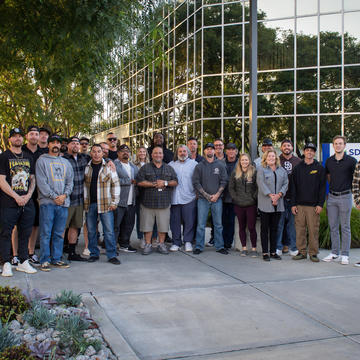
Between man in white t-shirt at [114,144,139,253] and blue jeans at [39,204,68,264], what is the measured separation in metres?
1.24

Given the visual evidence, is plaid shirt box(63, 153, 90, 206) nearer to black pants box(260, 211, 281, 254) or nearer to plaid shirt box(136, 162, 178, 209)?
plaid shirt box(136, 162, 178, 209)

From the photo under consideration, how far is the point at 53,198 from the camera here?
671 cm

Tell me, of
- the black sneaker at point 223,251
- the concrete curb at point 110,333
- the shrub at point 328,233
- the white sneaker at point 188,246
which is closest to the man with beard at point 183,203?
the white sneaker at point 188,246

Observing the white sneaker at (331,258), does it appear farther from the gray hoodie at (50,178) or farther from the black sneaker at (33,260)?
the black sneaker at (33,260)

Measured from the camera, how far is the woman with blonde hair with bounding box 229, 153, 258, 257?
796 cm

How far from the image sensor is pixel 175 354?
3.69m

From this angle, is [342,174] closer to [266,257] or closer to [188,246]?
[266,257]

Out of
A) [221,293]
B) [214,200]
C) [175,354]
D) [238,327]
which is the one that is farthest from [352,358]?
[214,200]

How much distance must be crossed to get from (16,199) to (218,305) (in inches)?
131

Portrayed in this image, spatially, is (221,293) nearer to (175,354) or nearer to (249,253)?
(175,354)

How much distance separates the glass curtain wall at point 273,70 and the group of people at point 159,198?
1118cm

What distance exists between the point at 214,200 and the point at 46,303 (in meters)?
4.28

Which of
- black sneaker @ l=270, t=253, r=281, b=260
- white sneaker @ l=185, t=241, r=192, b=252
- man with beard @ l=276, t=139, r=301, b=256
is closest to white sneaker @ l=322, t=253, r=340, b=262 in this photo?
man with beard @ l=276, t=139, r=301, b=256

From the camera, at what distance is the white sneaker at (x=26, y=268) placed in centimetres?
641
